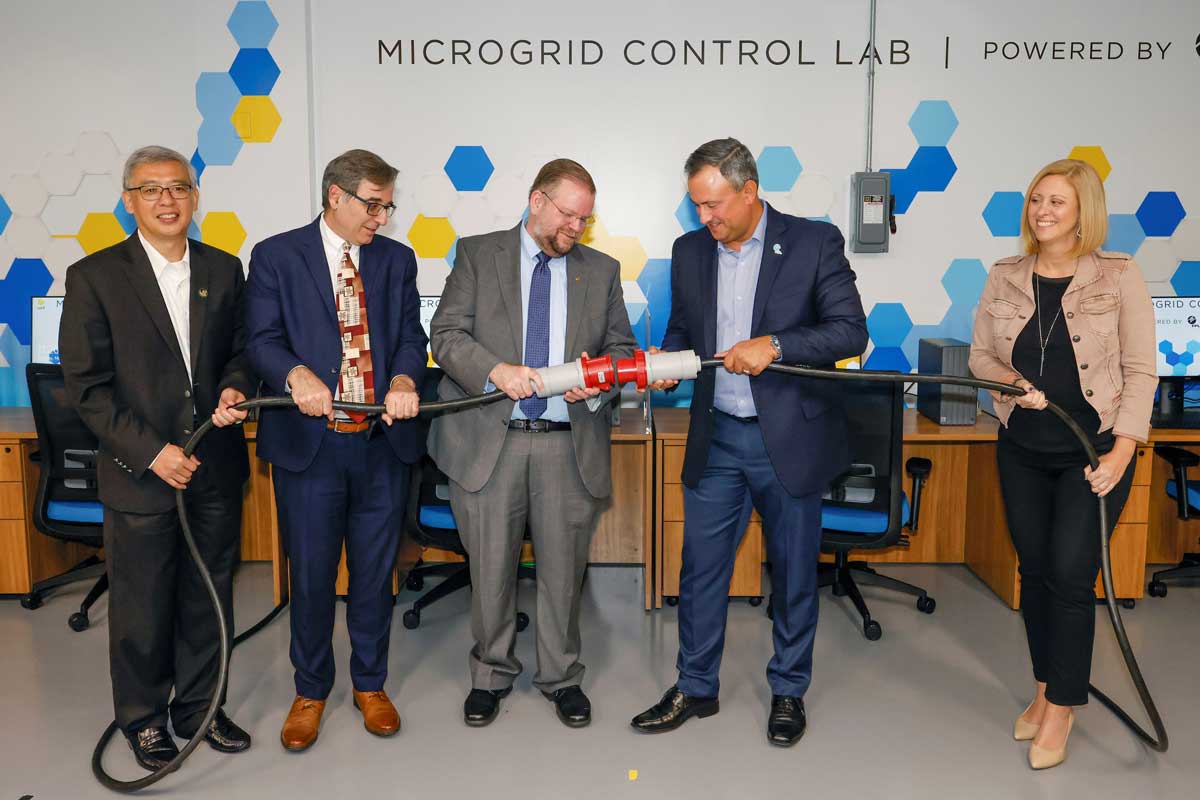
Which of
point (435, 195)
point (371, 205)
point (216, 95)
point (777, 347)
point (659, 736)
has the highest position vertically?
point (216, 95)

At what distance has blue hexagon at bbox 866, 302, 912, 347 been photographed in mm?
4371

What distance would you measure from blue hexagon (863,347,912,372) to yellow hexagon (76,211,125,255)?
3270 millimetres

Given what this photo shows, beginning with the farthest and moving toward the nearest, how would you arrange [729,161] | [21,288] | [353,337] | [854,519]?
[21,288] → [854,519] → [353,337] → [729,161]

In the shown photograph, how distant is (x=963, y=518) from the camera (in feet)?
14.3

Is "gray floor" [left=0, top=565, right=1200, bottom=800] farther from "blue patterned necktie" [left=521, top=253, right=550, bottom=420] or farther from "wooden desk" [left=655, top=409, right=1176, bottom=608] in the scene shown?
"blue patterned necktie" [left=521, top=253, right=550, bottom=420]

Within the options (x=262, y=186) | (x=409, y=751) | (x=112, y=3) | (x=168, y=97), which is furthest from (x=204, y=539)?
(x=112, y=3)

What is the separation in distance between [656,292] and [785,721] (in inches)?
83.2

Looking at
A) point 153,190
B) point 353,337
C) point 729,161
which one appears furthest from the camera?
point 353,337

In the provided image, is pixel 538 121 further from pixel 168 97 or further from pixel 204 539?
pixel 204 539

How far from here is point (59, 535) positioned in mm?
3682

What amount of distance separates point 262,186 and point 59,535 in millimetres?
1615

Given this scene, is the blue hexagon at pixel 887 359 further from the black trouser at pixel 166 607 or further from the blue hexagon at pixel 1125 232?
the black trouser at pixel 166 607

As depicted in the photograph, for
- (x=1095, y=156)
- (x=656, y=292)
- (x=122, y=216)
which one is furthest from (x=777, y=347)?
(x=122, y=216)

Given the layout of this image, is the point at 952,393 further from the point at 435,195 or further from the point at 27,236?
the point at 27,236
